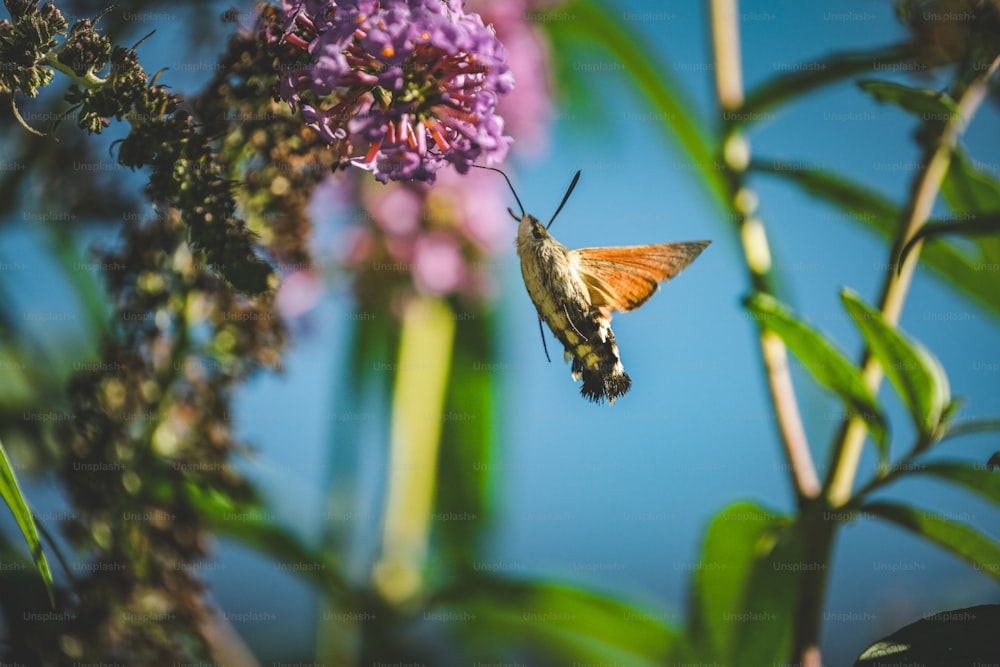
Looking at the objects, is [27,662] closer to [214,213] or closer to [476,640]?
[214,213]

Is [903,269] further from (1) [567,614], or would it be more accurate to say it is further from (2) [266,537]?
(2) [266,537]

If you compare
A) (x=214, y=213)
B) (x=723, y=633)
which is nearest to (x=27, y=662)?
(x=214, y=213)

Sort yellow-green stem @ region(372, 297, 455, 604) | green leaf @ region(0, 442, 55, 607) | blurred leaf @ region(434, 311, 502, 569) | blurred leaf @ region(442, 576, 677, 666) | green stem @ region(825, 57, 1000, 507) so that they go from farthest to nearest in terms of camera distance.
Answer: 1. blurred leaf @ region(434, 311, 502, 569)
2. yellow-green stem @ region(372, 297, 455, 604)
3. blurred leaf @ region(442, 576, 677, 666)
4. green stem @ region(825, 57, 1000, 507)
5. green leaf @ region(0, 442, 55, 607)

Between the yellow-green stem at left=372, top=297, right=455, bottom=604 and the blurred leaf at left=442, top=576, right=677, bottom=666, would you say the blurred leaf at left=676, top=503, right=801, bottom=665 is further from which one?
the yellow-green stem at left=372, top=297, right=455, bottom=604

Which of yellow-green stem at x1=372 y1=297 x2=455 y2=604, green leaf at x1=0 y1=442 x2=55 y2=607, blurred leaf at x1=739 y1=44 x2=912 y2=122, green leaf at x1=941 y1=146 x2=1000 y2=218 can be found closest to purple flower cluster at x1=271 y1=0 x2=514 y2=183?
green leaf at x1=0 y1=442 x2=55 y2=607

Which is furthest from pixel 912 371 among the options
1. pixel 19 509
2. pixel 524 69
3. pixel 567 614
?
pixel 524 69
